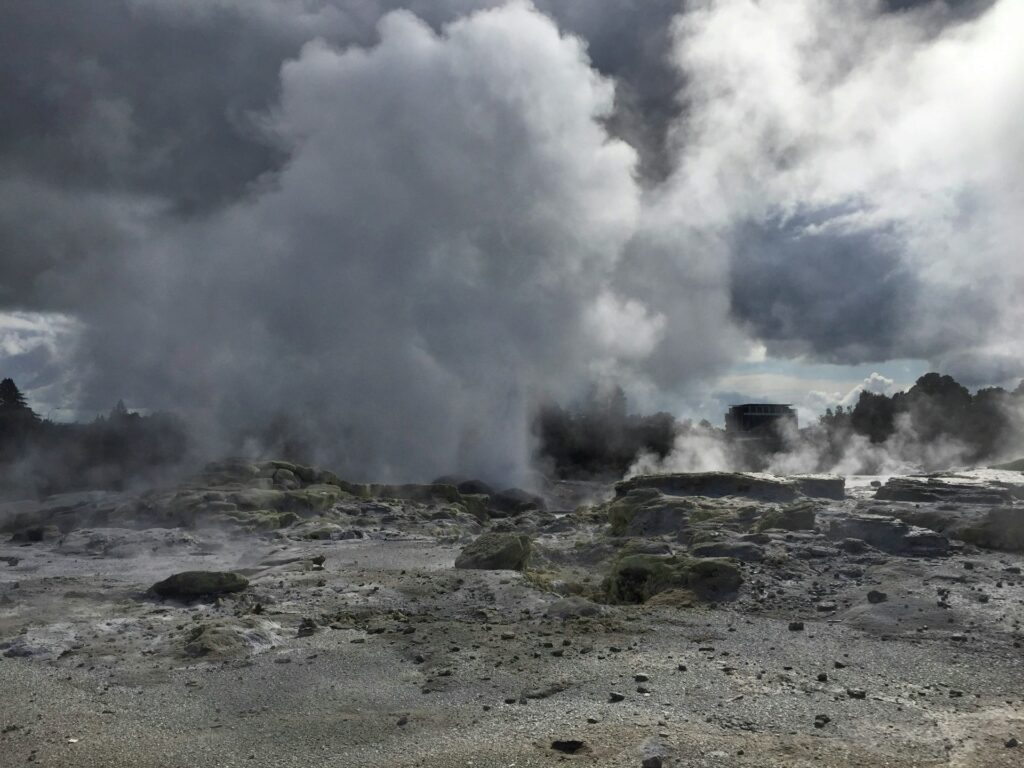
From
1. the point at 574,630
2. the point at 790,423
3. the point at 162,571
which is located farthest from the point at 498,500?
the point at 790,423

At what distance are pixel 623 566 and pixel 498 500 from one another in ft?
77.7

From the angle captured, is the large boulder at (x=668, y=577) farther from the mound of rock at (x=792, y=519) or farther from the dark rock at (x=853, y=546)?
the mound of rock at (x=792, y=519)

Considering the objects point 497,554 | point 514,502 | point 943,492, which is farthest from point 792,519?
point 514,502

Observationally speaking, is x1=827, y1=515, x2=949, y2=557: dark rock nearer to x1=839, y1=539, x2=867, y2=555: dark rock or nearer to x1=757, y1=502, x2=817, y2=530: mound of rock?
x1=839, y1=539, x2=867, y2=555: dark rock

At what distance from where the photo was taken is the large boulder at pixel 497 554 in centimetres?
1697

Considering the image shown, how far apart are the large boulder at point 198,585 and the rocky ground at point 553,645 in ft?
0.14

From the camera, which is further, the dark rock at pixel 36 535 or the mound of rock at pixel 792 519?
the dark rock at pixel 36 535

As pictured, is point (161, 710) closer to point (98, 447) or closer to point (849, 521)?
point (849, 521)

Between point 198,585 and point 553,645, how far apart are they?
7.58m

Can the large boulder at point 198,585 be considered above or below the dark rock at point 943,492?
below

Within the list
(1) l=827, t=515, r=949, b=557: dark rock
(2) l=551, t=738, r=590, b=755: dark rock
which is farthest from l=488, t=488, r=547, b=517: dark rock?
(2) l=551, t=738, r=590, b=755: dark rock

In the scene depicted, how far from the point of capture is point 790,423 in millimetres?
67938

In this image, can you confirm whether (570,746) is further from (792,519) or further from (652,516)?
(652,516)

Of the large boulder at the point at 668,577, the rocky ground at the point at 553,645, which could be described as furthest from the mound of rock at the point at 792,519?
the large boulder at the point at 668,577
